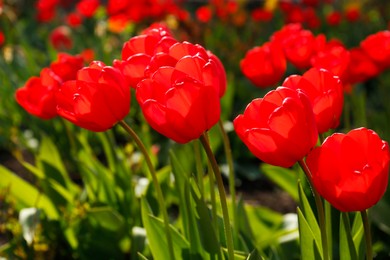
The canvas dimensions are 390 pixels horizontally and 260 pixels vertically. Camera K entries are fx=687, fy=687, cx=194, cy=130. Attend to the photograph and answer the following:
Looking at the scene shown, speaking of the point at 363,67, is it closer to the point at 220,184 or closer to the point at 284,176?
the point at 284,176

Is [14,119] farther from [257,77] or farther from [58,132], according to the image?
[257,77]

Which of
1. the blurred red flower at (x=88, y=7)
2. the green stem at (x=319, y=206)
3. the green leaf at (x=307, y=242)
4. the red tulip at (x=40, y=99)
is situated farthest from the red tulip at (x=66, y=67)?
the blurred red flower at (x=88, y=7)

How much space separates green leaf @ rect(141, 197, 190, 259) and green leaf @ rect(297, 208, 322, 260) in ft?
1.12

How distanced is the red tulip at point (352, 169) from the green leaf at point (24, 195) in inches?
62.6

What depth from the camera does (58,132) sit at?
3.53 metres

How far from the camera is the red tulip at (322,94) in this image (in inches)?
52.6

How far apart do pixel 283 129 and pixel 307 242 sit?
1.39ft

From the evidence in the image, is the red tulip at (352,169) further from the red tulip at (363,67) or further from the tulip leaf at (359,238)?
the red tulip at (363,67)

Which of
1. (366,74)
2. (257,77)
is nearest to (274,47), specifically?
(257,77)

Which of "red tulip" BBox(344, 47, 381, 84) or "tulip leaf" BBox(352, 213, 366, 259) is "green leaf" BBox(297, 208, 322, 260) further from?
"red tulip" BBox(344, 47, 381, 84)

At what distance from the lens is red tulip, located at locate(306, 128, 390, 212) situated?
1.12m

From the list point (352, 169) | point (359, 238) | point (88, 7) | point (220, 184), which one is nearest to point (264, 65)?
point (359, 238)

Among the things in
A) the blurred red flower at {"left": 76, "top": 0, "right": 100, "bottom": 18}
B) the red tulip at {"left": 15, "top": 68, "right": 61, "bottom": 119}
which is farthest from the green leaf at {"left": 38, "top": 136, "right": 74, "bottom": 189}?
the blurred red flower at {"left": 76, "top": 0, "right": 100, "bottom": 18}

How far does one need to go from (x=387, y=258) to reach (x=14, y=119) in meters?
2.24
